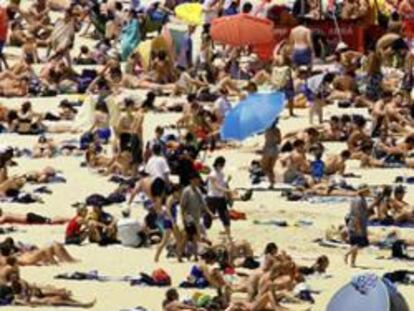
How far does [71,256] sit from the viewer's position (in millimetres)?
21750

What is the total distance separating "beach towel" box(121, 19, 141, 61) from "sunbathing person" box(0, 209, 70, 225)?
9.89 meters

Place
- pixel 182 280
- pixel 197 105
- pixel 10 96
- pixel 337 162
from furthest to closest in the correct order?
pixel 10 96 < pixel 197 105 < pixel 337 162 < pixel 182 280

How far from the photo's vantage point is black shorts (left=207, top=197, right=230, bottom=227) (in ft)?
74.2

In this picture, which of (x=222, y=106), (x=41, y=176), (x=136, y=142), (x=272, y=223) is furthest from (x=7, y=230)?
(x=222, y=106)

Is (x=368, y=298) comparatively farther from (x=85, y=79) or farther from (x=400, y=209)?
(x=85, y=79)

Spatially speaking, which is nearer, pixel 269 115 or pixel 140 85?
pixel 269 115

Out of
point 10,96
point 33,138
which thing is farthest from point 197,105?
point 10,96

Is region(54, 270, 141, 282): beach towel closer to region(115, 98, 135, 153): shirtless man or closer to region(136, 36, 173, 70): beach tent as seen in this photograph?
region(115, 98, 135, 153): shirtless man

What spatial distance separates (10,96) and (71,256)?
32.3ft

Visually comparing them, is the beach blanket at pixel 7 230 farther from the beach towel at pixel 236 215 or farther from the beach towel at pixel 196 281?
the beach towel at pixel 196 281

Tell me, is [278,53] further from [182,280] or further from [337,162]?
[182,280]

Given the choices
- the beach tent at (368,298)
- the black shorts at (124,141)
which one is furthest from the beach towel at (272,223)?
the beach tent at (368,298)

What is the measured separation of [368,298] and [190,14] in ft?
60.3

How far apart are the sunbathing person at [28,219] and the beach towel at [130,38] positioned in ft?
32.4
